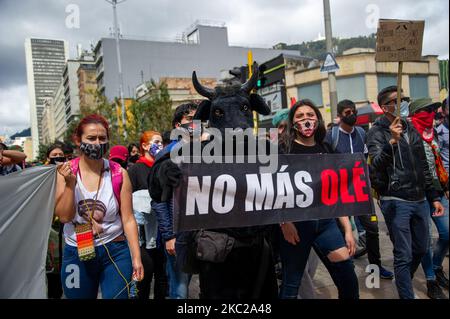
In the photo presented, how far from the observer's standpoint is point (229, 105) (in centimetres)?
257

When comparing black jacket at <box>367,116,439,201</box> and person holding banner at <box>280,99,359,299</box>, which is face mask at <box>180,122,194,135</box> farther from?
black jacket at <box>367,116,439,201</box>

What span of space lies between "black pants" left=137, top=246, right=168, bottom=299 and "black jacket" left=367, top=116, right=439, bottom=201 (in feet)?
7.33

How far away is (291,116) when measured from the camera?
3.35m

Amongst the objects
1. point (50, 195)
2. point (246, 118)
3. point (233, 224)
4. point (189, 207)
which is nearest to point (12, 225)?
point (50, 195)

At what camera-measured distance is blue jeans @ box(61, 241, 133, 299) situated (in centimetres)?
273

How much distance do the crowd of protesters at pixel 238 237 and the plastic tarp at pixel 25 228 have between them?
0.17 metres

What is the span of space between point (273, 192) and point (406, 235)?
1446 mm

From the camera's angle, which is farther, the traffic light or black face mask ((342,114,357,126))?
the traffic light

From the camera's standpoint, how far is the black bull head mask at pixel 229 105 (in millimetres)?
2541

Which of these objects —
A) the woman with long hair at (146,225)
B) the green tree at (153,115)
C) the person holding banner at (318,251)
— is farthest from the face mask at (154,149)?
the green tree at (153,115)

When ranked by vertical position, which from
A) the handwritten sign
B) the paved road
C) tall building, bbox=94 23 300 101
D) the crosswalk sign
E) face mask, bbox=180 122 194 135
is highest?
tall building, bbox=94 23 300 101

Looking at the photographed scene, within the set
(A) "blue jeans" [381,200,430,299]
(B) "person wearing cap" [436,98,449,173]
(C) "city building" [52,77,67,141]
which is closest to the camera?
(A) "blue jeans" [381,200,430,299]

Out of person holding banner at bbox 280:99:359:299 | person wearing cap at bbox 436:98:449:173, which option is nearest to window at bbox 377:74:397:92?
person wearing cap at bbox 436:98:449:173

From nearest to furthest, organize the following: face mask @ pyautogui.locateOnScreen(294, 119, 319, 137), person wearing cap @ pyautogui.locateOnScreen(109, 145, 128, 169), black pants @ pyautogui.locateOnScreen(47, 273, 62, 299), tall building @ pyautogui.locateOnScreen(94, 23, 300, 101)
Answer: face mask @ pyautogui.locateOnScreen(294, 119, 319, 137) → black pants @ pyautogui.locateOnScreen(47, 273, 62, 299) → person wearing cap @ pyautogui.locateOnScreen(109, 145, 128, 169) → tall building @ pyautogui.locateOnScreen(94, 23, 300, 101)
